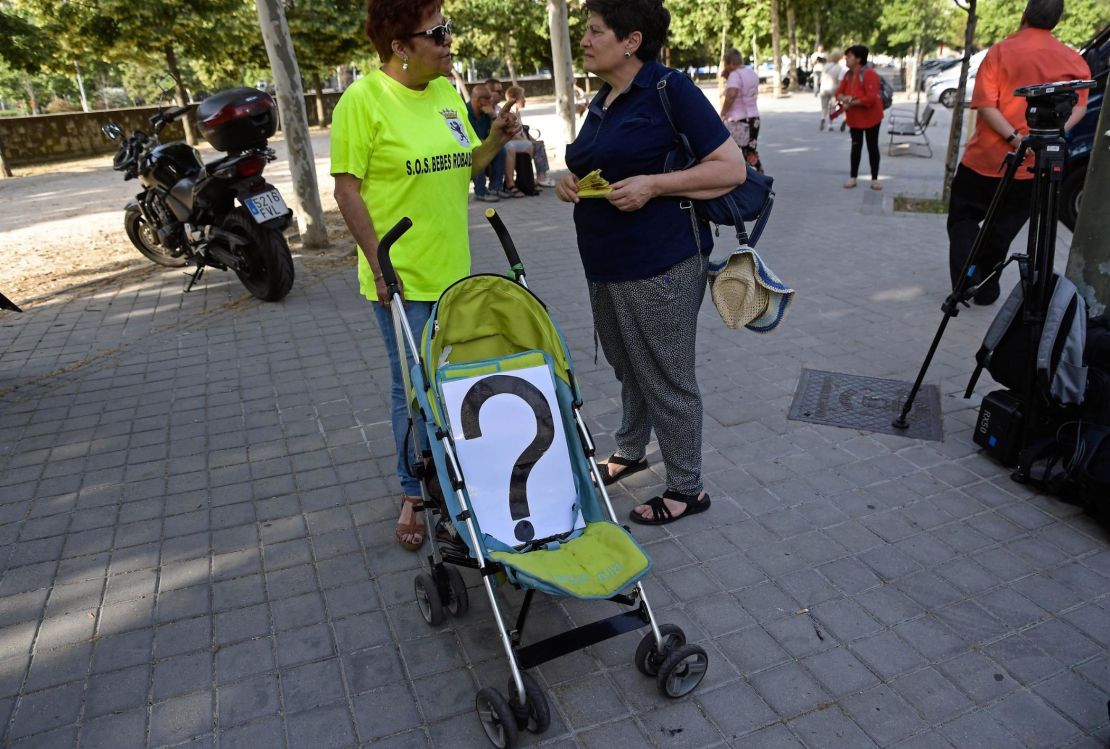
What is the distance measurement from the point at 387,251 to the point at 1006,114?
4658 millimetres

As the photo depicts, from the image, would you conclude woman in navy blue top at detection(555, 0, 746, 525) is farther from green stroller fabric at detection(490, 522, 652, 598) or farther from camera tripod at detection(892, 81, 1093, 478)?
camera tripod at detection(892, 81, 1093, 478)

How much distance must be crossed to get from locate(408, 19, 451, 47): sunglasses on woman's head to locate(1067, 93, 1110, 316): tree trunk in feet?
10.2

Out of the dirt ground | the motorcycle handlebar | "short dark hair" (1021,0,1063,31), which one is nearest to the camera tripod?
"short dark hair" (1021,0,1063,31)

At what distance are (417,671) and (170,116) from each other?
22.0 ft

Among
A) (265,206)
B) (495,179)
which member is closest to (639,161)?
(265,206)

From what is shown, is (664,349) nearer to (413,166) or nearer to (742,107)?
(413,166)

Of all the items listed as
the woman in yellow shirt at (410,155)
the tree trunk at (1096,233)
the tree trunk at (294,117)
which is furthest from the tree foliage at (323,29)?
the tree trunk at (1096,233)

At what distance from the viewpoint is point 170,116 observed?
299 inches

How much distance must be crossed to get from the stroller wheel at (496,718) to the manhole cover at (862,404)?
2.73 m

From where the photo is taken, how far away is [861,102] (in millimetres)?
10641

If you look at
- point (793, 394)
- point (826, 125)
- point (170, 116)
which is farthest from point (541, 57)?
point (793, 394)

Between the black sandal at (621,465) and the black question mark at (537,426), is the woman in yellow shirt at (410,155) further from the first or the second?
the black sandal at (621,465)

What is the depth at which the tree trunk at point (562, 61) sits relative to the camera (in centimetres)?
1336

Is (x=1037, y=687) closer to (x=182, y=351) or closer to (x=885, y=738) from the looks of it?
(x=885, y=738)
